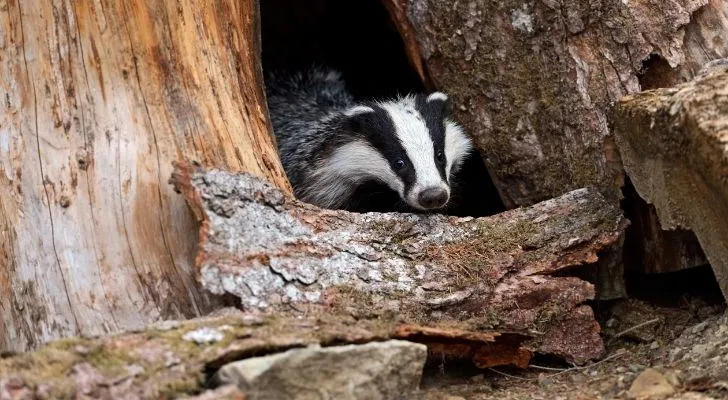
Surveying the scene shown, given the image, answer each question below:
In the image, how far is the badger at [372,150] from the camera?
202 inches

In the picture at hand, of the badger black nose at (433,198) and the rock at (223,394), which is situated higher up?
the badger black nose at (433,198)

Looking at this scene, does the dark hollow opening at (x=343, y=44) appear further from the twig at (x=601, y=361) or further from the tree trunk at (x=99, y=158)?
the twig at (x=601, y=361)

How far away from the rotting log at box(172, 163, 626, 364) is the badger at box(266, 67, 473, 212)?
722 millimetres

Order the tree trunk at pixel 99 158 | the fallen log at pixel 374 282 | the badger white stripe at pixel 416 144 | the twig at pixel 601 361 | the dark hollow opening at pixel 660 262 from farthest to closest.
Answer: the badger white stripe at pixel 416 144, the dark hollow opening at pixel 660 262, the twig at pixel 601 361, the tree trunk at pixel 99 158, the fallen log at pixel 374 282

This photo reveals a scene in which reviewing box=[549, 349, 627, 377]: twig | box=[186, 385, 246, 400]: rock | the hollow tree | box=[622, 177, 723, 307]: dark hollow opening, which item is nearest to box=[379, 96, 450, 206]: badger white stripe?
the hollow tree

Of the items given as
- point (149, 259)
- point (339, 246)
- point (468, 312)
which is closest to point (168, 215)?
point (149, 259)

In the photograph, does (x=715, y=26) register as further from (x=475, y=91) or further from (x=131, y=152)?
(x=131, y=152)

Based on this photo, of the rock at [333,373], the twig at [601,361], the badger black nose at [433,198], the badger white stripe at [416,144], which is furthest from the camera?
the badger white stripe at [416,144]

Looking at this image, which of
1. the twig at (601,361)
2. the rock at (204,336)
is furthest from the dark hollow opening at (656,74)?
the rock at (204,336)

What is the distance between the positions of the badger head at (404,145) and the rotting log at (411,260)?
0.78m

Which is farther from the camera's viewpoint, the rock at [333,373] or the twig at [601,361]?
the twig at [601,361]

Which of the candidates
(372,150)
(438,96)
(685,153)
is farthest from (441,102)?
(685,153)

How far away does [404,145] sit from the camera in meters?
5.23

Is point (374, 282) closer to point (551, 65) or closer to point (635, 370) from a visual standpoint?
point (635, 370)
